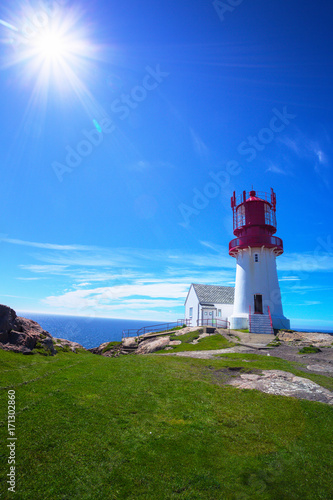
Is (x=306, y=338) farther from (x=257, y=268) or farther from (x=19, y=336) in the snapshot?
(x=19, y=336)

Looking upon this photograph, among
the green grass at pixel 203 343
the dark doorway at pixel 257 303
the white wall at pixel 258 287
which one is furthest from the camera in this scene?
the dark doorway at pixel 257 303

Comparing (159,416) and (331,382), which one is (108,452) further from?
(331,382)

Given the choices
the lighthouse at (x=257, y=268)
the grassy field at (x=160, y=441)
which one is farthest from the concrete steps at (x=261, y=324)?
the grassy field at (x=160, y=441)

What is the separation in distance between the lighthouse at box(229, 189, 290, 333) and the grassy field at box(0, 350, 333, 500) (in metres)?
23.1

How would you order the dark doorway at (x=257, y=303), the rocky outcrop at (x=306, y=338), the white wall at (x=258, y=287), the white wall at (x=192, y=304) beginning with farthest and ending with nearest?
1. the white wall at (x=192, y=304)
2. the dark doorway at (x=257, y=303)
3. the white wall at (x=258, y=287)
4. the rocky outcrop at (x=306, y=338)

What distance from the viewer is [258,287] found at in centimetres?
3169

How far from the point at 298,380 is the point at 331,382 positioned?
155cm

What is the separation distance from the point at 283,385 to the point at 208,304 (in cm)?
3453

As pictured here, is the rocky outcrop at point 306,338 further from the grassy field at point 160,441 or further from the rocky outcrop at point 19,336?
the rocky outcrop at point 19,336

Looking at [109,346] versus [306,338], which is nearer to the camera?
[306,338]

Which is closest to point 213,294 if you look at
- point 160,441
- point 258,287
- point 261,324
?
point 258,287

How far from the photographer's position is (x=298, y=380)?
10773 mm

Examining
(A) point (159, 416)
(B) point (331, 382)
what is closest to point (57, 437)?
(A) point (159, 416)

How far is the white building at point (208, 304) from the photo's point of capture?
4334cm
